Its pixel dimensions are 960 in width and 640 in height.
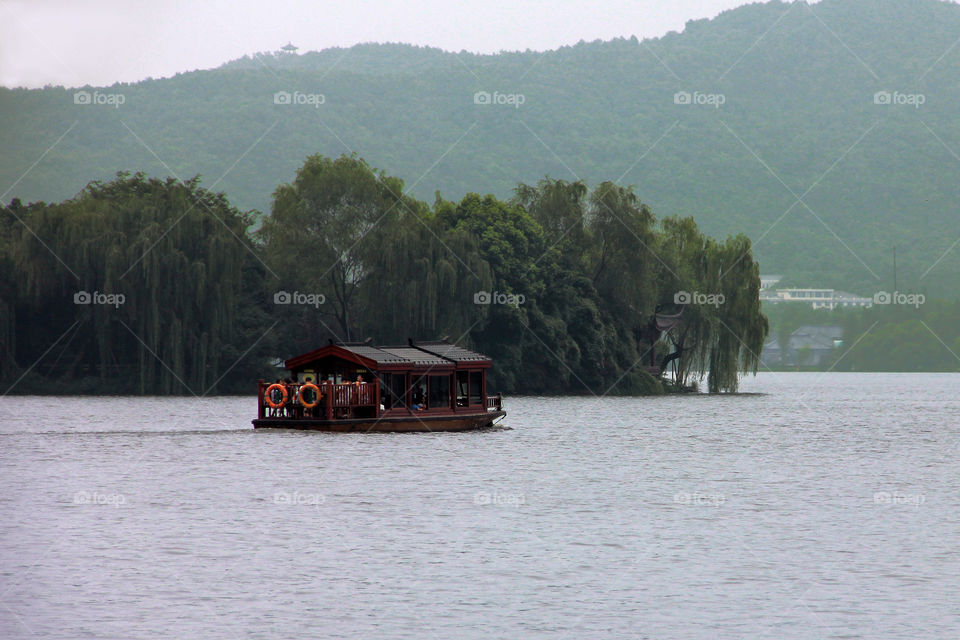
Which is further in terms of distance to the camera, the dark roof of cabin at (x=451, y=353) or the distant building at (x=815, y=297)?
the distant building at (x=815, y=297)

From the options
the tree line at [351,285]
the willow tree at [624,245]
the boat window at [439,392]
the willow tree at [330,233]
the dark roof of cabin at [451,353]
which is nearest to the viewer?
the boat window at [439,392]

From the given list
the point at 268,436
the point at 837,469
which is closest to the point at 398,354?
the point at 268,436

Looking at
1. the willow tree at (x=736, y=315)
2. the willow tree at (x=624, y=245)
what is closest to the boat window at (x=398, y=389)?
the willow tree at (x=736, y=315)

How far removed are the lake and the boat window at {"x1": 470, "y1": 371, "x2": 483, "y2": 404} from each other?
6410 mm

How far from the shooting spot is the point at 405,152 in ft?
524

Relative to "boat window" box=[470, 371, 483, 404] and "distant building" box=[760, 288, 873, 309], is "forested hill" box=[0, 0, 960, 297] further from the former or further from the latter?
"boat window" box=[470, 371, 483, 404]

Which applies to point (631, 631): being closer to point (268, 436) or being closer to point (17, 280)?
point (268, 436)

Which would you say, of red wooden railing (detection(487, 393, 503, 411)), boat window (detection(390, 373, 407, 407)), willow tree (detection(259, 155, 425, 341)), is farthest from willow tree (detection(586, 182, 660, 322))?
boat window (detection(390, 373, 407, 407))

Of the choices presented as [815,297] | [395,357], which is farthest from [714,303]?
[815,297]

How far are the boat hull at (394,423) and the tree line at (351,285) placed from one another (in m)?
23.7

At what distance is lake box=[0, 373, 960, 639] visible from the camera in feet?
55.7

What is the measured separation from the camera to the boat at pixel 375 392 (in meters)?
49.0

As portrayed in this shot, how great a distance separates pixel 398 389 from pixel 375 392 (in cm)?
211

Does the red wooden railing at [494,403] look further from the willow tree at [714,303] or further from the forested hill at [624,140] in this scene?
the forested hill at [624,140]
